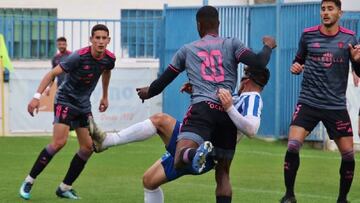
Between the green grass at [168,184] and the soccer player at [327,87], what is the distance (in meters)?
1.25

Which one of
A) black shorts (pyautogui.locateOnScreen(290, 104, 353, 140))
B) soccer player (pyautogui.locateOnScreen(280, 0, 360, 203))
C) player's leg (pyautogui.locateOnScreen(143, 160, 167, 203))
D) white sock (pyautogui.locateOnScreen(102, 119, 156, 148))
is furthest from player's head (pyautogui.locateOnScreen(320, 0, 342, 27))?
player's leg (pyautogui.locateOnScreen(143, 160, 167, 203))

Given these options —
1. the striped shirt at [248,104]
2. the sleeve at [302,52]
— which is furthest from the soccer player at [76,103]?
the striped shirt at [248,104]

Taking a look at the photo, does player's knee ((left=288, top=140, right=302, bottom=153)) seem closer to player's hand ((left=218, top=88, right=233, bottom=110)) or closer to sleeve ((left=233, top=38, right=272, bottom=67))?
sleeve ((left=233, top=38, right=272, bottom=67))

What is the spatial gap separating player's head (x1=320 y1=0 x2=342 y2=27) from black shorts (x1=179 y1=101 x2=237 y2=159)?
2271mm

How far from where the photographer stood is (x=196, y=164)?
29.7 ft

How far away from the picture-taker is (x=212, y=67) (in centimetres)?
959

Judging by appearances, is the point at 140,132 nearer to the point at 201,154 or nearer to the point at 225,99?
the point at 225,99

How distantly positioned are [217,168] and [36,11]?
21202 mm

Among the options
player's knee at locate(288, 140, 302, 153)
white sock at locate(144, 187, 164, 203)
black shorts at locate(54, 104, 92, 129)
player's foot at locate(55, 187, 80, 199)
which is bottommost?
player's foot at locate(55, 187, 80, 199)

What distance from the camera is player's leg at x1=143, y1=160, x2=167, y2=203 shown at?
984 cm

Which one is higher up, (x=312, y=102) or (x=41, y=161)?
(x=312, y=102)

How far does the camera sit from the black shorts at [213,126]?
9.54m

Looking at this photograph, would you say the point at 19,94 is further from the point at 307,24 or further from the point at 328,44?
the point at 328,44

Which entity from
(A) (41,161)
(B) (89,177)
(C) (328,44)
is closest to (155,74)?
(B) (89,177)
